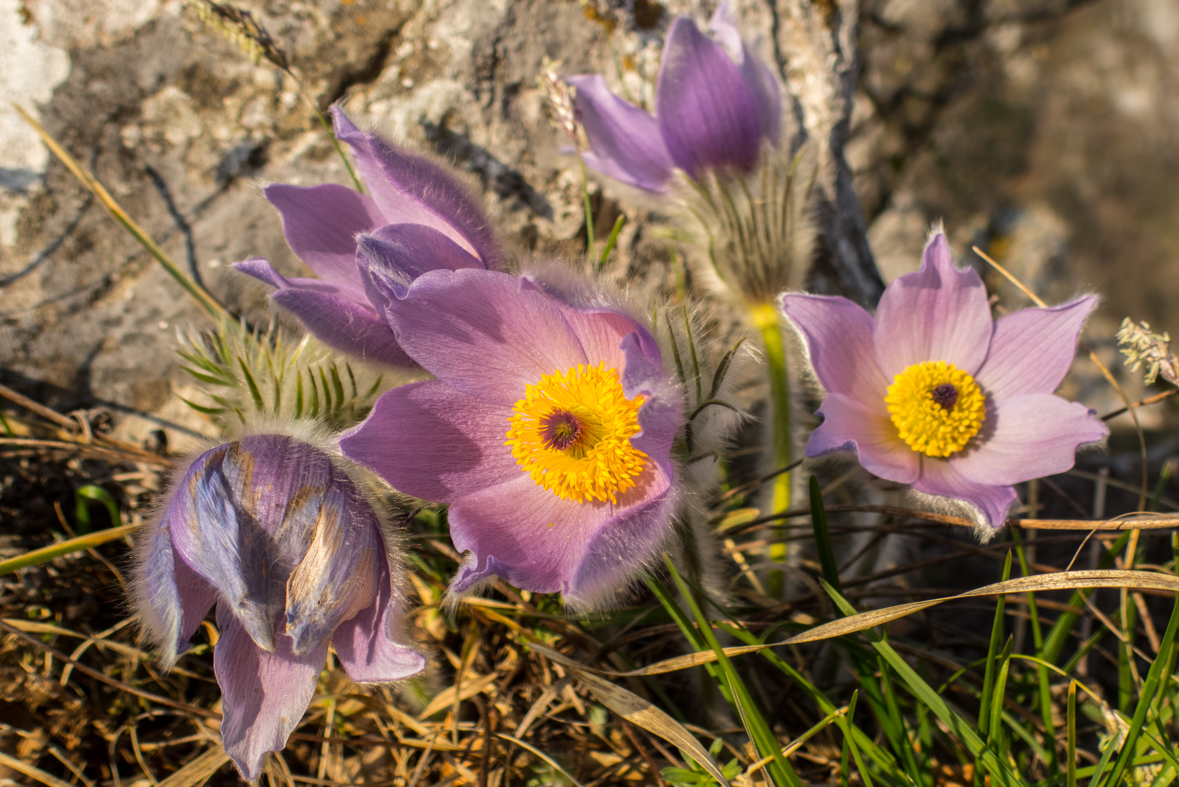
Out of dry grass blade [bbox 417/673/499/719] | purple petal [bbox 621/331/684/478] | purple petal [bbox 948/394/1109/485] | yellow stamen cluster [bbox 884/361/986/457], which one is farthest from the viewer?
dry grass blade [bbox 417/673/499/719]

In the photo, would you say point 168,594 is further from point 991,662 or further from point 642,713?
point 991,662

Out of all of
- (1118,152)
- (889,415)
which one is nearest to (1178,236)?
(1118,152)

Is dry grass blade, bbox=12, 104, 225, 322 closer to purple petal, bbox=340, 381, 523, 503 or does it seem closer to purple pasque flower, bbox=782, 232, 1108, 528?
purple petal, bbox=340, 381, 523, 503

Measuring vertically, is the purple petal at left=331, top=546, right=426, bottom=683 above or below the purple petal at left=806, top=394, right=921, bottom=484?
below

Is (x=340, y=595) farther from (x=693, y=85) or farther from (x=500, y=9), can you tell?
(x=500, y=9)

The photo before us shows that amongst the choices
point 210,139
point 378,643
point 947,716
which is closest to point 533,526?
point 378,643

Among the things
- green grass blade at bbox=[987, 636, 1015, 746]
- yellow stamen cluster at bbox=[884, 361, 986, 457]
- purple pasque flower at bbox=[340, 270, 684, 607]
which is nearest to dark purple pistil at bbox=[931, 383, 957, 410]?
yellow stamen cluster at bbox=[884, 361, 986, 457]

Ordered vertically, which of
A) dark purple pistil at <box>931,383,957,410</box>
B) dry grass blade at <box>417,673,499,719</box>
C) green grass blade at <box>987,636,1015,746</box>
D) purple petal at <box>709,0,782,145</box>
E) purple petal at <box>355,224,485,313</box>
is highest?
purple petal at <box>709,0,782,145</box>

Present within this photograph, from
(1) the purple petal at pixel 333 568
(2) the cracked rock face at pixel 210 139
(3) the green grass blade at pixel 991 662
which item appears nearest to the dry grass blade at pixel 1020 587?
(3) the green grass blade at pixel 991 662
